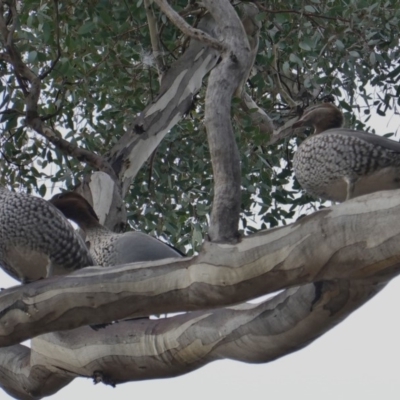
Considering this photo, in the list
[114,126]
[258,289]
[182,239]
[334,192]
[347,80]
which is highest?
[347,80]

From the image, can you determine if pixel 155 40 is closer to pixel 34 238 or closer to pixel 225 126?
pixel 34 238

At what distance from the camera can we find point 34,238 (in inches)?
163

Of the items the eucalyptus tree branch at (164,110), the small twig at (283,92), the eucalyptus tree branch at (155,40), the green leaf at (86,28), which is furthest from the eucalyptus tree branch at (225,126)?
the small twig at (283,92)

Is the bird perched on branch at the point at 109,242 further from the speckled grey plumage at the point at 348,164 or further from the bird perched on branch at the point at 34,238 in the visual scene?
the speckled grey plumage at the point at 348,164

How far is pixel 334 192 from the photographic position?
13.6 ft

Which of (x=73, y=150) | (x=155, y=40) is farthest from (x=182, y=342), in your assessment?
(x=155, y=40)

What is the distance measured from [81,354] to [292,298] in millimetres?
990

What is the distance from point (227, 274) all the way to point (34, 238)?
5.13 ft

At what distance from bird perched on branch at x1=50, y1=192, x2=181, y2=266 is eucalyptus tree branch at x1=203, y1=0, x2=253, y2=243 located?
1.34 m

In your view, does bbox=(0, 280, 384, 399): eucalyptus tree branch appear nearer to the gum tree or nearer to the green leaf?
the gum tree

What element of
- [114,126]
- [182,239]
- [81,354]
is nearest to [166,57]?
[114,126]

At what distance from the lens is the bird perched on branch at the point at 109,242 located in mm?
4801

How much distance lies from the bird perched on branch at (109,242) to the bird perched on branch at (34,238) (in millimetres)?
606

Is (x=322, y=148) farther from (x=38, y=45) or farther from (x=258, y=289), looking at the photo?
(x=38, y=45)
